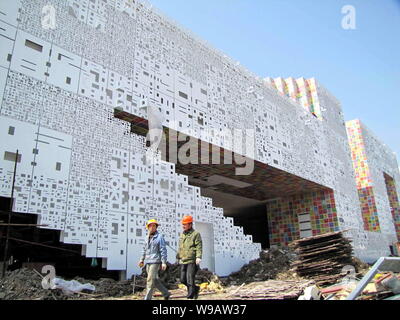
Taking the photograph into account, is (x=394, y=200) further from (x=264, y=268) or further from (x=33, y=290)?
(x=33, y=290)

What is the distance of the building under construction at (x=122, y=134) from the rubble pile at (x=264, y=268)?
43cm

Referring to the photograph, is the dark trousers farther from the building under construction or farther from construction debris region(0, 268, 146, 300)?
the building under construction

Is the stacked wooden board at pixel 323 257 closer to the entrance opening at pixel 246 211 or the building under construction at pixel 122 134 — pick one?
the building under construction at pixel 122 134

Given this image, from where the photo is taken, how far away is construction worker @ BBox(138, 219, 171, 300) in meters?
5.51

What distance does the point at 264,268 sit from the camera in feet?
44.4

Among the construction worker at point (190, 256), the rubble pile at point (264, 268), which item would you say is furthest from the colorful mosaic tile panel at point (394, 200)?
the construction worker at point (190, 256)

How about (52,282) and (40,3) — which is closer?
(52,282)

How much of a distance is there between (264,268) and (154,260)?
8975mm

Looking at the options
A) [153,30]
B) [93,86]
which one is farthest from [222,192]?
[93,86]

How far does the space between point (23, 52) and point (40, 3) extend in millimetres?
1619

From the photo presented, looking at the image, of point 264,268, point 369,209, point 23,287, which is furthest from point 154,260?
point 369,209

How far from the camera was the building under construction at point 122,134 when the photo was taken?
8250mm

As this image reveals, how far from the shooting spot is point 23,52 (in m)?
8.55
